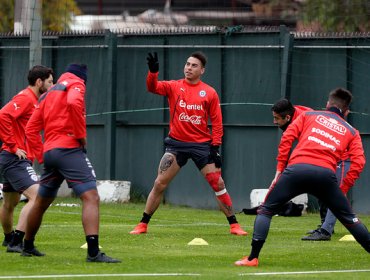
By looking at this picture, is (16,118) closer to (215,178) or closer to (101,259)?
(101,259)

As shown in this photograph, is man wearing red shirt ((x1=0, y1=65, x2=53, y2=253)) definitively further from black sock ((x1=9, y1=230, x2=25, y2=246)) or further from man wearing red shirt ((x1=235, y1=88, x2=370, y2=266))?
man wearing red shirt ((x1=235, y1=88, x2=370, y2=266))

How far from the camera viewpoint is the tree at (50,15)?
34.1m

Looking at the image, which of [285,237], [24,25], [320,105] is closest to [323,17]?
[24,25]

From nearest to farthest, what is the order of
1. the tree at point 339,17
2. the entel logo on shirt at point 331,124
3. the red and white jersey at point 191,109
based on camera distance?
the entel logo on shirt at point 331,124 → the red and white jersey at point 191,109 → the tree at point 339,17

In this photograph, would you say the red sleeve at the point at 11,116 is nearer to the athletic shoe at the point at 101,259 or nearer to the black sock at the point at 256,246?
the athletic shoe at the point at 101,259

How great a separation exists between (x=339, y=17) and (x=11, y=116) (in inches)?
698

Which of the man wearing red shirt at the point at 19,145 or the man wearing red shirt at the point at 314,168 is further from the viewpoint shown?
the man wearing red shirt at the point at 19,145

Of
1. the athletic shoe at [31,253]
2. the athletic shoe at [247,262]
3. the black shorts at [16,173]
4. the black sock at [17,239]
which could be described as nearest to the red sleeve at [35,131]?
the black shorts at [16,173]

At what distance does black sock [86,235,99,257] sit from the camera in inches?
484

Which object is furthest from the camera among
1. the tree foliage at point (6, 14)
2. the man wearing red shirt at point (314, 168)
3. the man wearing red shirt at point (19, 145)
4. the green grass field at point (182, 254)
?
the tree foliage at point (6, 14)

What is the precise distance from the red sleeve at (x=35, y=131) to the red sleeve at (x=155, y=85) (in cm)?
308

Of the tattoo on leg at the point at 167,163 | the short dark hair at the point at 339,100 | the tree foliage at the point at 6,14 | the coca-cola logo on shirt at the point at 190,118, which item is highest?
the tree foliage at the point at 6,14

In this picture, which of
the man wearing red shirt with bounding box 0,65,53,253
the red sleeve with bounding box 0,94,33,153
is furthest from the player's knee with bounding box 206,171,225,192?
the red sleeve with bounding box 0,94,33,153

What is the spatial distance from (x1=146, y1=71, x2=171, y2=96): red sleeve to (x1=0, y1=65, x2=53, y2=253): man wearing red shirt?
8.10 ft
